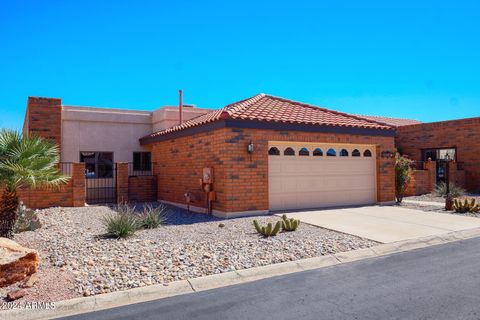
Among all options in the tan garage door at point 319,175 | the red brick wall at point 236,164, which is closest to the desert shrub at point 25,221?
the red brick wall at point 236,164

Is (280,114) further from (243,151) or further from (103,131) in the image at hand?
(103,131)

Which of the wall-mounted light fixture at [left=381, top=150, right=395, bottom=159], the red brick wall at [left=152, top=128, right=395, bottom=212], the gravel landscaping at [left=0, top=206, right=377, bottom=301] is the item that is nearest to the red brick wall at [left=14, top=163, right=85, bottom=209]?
the red brick wall at [left=152, top=128, right=395, bottom=212]

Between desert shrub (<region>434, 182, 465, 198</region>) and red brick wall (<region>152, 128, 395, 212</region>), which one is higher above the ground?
red brick wall (<region>152, 128, 395, 212</region>)

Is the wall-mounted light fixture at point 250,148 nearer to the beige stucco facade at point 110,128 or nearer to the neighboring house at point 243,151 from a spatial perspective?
the neighboring house at point 243,151

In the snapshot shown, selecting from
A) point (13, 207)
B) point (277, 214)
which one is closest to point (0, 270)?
point (13, 207)

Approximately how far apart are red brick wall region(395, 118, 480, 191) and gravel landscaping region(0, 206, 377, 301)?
15321mm

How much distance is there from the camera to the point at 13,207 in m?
8.07

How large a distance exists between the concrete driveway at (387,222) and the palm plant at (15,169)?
22.3 feet

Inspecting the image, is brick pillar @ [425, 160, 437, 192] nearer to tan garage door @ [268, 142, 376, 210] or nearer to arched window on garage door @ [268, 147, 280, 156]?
tan garage door @ [268, 142, 376, 210]

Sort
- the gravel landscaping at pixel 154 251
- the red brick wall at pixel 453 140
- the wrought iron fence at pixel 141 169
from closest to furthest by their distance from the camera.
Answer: the gravel landscaping at pixel 154 251 < the wrought iron fence at pixel 141 169 < the red brick wall at pixel 453 140

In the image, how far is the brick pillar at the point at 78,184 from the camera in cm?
1410

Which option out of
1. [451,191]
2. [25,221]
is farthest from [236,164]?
[451,191]

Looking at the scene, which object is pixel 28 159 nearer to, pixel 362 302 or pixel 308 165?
pixel 362 302

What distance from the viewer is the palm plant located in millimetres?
7859
